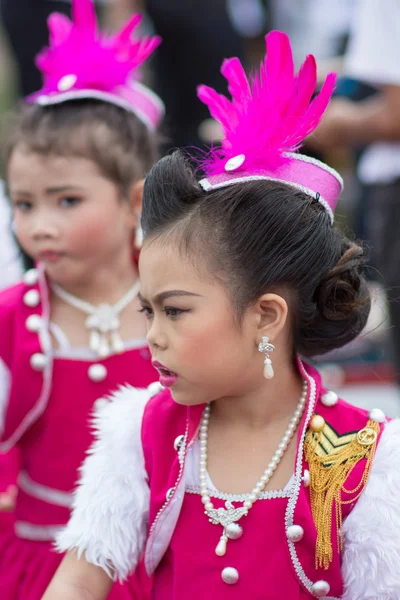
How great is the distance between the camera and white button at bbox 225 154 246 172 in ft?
5.15

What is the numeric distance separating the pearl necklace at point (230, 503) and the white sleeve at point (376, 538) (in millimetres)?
163

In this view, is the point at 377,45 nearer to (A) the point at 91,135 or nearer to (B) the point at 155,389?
(A) the point at 91,135

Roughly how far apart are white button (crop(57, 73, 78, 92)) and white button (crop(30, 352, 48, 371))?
2.26 feet

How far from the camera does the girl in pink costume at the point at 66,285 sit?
214 centimetres

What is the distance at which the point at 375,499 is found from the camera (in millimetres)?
1551

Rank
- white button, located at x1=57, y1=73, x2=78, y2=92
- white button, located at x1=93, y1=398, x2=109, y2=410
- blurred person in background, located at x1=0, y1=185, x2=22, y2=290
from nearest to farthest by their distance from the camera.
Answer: white button, located at x1=93, y1=398, x2=109, y2=410 → white button, located at x1=57, y1=73, x2=78, y2=92 → blurred person in background, located at x1=0, y1=185, x2=22, y2=290

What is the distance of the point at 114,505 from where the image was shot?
167 cm

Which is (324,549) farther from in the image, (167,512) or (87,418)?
(87,418)

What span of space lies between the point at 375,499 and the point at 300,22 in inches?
170

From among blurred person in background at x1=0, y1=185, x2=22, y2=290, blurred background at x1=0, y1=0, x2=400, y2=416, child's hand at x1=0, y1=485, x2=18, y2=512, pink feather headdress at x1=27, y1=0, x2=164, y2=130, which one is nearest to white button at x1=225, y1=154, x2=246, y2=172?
blurred background at x1=0, y1=0, x2=400, y2=416

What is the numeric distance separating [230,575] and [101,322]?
33.1 inches

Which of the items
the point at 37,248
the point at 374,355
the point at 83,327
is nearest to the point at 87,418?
the point at 83,327

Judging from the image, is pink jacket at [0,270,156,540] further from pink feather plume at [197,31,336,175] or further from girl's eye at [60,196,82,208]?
pink feather plume at [197,31,336,175]

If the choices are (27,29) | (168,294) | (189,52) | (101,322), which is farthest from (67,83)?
(27,29)
